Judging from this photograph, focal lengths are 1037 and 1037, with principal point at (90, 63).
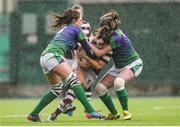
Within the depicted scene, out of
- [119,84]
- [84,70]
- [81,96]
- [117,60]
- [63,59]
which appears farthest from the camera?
[84,70]

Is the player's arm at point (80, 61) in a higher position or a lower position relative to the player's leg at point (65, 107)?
higher

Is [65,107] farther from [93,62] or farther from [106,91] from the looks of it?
[93,62]

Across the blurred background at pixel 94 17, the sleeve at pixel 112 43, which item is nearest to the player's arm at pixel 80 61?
the sleeve at pixel 112 43

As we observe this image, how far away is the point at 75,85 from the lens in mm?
14133

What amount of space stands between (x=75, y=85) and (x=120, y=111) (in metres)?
4.45

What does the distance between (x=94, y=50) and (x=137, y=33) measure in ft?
32.9

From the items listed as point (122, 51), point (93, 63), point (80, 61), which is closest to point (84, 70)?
point (80, 61)

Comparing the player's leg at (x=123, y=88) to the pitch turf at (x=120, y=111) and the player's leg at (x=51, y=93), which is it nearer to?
the pitch turf at (x=120, y=111)

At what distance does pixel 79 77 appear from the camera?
15.7 m

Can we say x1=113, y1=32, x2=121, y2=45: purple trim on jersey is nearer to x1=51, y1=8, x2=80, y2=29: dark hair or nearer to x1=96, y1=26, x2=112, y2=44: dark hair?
x1=96, y1=26, x2=112, y2=44: dark hair

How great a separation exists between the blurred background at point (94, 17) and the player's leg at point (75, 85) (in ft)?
33.7

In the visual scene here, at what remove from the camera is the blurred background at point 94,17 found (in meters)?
24.5

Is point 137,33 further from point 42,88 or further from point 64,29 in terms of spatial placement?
point 64,29

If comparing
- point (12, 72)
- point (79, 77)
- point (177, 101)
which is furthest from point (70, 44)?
point (12, 72)
